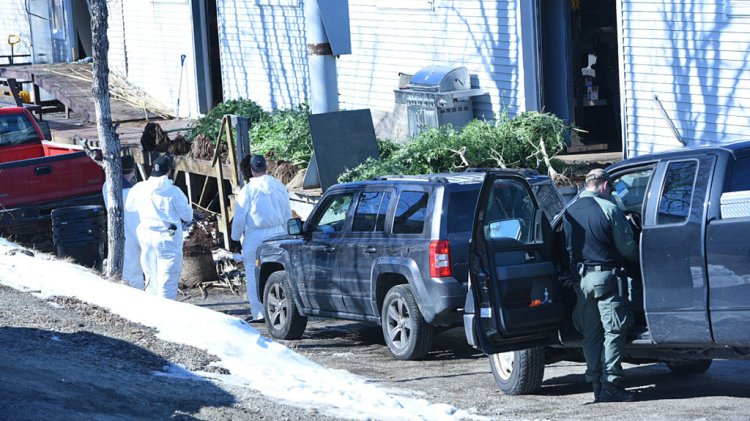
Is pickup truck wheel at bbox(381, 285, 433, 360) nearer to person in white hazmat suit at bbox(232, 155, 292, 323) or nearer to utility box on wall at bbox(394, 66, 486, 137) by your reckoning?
person in white hazmat suit at bbox(232, 155, 292, 323)

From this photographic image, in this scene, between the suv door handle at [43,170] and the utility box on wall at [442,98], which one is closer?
the suv door handle at [43,170]

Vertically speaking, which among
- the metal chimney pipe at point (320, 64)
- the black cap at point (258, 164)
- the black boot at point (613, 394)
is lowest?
the black boot at point (613, 394)

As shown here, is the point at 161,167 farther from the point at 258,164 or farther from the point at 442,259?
the point at 442,259

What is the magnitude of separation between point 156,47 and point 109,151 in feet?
51.6

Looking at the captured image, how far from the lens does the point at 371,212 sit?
36.9 ft

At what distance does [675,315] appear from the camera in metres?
8.04

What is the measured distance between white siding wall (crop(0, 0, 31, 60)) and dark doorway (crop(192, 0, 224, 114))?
11.1 meters

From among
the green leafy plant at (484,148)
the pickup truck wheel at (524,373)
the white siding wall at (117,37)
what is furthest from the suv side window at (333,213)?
the white siding wall at (117,37)

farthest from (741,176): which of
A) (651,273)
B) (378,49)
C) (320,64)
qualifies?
(378,49)

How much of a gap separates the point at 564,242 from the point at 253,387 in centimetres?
258

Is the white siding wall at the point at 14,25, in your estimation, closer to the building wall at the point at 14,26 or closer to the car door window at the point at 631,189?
the building wall at the point at 14,26

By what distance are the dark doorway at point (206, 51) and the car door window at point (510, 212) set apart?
721 inches

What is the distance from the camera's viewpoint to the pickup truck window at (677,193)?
8102 mm

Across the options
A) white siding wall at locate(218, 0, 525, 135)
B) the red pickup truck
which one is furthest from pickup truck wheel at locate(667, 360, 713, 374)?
the red pickup truck
